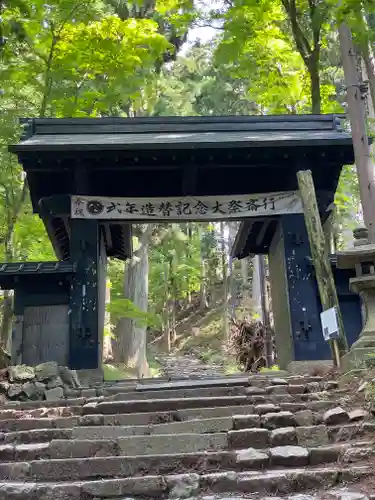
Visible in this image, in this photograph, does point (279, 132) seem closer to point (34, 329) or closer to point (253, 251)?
point (253, 251)

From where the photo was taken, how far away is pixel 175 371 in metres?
23.7

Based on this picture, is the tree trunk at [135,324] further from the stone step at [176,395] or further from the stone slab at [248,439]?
the stone slab at [248,439]

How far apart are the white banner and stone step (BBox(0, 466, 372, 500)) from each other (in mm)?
7070

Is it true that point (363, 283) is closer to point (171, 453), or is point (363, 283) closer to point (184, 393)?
point (184, 393)

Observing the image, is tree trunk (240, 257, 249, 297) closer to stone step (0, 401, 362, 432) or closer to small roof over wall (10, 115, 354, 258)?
small roof over wall (10, 115, 354, 258)

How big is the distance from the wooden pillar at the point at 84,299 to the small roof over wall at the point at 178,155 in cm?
66

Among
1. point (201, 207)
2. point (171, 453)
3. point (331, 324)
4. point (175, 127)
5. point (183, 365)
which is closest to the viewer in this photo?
point (171, 453)

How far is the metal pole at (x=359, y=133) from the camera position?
9.25 metres

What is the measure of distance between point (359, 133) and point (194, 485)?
23.6ft

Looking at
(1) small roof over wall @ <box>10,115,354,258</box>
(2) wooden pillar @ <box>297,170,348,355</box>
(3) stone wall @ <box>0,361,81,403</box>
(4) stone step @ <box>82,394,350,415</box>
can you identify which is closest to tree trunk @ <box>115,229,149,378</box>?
(1) small roof over wall @ <box>10,115,354,258</box>

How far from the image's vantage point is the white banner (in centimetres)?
1107

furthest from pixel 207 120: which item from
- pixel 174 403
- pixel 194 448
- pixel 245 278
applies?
pixel 245 278

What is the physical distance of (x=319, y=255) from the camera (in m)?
8.05

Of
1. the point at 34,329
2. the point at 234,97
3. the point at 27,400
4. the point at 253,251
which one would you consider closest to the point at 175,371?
the point at 253,251
